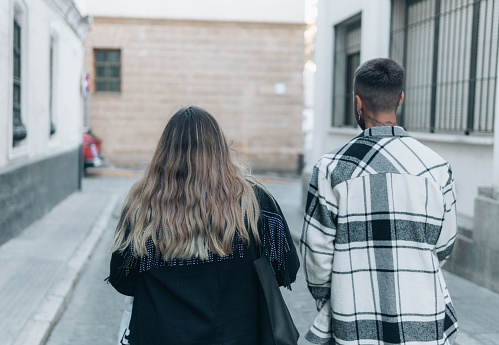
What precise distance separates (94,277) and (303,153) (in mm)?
15953

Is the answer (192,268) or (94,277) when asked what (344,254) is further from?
(94,277)

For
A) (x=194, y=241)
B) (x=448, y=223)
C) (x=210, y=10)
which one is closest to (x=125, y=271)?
(x=194, y=241)

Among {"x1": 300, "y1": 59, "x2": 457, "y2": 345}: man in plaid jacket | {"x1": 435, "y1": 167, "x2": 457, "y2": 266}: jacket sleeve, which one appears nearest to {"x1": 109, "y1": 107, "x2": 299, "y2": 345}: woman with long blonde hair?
{"x1": 300, "y1": 59, "x2": 457, "y2": 345}: man in plaid jacket

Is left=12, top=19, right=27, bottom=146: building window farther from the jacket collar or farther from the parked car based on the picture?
the parked car

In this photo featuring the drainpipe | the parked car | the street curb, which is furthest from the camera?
the parked car

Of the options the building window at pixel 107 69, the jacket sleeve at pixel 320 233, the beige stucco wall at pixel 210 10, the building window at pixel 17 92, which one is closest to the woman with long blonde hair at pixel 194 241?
the jacket sleeve at pixel 320 233

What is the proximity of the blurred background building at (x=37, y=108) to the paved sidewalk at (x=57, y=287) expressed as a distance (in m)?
0.43

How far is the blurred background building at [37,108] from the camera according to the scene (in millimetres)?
8984

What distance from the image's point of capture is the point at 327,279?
2623mm

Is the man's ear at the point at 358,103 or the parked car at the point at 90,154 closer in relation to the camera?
the man's ear at the point at 358,103

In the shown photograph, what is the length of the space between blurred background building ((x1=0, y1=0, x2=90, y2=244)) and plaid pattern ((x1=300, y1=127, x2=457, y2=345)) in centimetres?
684

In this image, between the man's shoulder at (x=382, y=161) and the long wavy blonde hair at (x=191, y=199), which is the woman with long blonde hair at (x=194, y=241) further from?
the man's shoulder at (x=382, y=161)

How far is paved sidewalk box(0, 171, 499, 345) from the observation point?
5.52 metres

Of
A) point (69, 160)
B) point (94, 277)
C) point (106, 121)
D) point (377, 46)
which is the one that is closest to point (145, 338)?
point (94, 277)
